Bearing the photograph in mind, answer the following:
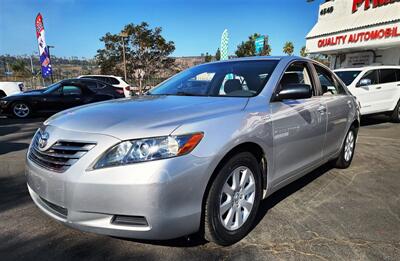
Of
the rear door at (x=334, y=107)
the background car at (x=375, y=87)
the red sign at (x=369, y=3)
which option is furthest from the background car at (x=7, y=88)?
the red sign at (x=369, y=3)

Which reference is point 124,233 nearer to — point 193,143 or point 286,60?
point 193,143

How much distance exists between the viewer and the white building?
15233 mm

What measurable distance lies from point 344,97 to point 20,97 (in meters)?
10.3

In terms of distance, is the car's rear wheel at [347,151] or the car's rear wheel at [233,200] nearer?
the car's rear wheel at [233,200]

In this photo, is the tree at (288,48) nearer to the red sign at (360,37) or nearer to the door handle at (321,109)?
the red sign at (360,37)

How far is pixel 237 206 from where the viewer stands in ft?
9.30

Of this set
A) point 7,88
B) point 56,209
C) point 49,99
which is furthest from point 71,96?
point 56,209

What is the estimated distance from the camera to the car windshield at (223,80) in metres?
3.39

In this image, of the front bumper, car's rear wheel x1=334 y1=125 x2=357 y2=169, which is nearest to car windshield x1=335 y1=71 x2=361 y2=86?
car's rear wheel x1=334 y1=125 x2=357 y2=169

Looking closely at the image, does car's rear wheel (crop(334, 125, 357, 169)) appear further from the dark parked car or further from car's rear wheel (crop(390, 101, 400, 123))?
the dark parked car

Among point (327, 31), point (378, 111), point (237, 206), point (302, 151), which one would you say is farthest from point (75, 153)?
point (327, 31)

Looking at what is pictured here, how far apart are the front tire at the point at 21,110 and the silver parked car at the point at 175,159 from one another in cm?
939

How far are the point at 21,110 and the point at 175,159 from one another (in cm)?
1072

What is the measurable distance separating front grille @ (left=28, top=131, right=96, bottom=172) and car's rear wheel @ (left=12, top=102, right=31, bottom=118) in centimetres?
969
